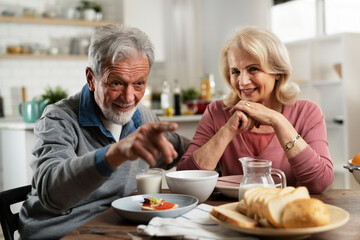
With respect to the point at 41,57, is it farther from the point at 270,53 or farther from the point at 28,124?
the point at 270,53

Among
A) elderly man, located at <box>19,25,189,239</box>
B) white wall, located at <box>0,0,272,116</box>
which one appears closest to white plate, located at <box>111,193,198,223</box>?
elderly man, located at <box>19,25,189,239</box>

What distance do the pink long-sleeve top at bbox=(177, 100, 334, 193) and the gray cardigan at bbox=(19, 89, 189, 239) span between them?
0.37 meters

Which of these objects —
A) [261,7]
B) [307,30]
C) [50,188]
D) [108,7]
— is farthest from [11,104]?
[50,188]

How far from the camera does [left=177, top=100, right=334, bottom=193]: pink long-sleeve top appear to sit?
1646mm

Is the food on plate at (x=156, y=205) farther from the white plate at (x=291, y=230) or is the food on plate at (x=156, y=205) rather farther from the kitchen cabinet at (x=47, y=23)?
the kitchen cabinet at (x=47, y=23)

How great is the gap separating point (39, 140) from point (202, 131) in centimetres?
79

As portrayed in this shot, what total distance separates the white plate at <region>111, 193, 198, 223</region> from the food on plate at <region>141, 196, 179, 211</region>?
3cm

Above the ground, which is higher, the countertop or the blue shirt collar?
the blue shirt collar

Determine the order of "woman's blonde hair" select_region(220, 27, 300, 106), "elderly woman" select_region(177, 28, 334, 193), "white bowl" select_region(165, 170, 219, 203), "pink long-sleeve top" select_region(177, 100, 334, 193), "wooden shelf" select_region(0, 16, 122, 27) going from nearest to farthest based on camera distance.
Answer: "white bowl" select_region(165, 170, 219, 203) < "pink long-sleeve top" select_region(177, 100, 334, 193) < "elderly woman" select_region(177, 28, 334, 193) < "woman's blonde hair" select_region(220, 27, 300, 106) < "wooden shelf" select_region(0, 16, 122, 27)

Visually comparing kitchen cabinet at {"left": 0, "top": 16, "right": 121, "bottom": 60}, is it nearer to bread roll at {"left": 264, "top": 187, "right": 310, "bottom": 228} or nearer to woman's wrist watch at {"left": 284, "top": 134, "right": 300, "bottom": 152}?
woman's wrist watch at {"left": 284, "top": 134, "right": 300, "bottom": 152}

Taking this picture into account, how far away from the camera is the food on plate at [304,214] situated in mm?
958

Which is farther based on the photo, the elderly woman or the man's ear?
the elderly woman

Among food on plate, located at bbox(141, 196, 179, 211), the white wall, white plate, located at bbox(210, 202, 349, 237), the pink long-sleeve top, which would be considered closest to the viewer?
white plate, located at bbox(210, 202, 349, 237)

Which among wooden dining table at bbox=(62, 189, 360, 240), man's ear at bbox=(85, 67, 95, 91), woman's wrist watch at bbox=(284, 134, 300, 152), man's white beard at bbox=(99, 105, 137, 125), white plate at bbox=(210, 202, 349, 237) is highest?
man's ear at bbox=(85, 67, 95, 91)
